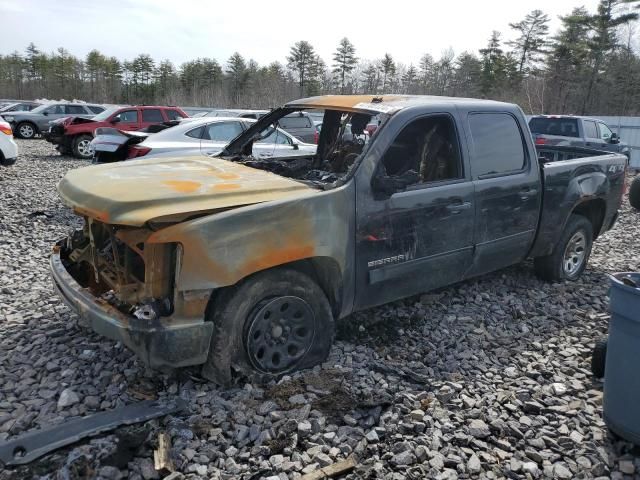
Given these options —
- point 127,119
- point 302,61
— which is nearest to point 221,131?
point 127,119

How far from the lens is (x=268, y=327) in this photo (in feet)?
11.0

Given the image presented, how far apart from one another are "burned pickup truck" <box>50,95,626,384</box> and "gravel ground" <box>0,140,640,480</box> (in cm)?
36

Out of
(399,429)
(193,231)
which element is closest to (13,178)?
(193,231)

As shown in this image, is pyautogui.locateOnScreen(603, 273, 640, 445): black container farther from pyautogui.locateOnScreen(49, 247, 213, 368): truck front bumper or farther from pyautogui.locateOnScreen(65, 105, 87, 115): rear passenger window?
pyautogui.locateOnScreen(65, 105, 87, 115): rear passenger window

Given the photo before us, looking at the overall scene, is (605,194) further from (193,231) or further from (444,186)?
(193,231)

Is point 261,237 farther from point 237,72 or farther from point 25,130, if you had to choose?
point 237,72

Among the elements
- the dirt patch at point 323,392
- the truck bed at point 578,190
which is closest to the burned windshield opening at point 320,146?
the dirt patch at point 323,392

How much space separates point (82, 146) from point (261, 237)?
49.8ft

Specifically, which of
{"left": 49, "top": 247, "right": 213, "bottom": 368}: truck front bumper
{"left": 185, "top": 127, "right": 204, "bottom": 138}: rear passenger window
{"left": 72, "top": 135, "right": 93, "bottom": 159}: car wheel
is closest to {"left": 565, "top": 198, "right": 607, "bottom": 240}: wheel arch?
{"left": 49, "top": 247, "right": 213, "bottom": 368}: truck front bumper

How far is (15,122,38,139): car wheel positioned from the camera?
22.7 meters

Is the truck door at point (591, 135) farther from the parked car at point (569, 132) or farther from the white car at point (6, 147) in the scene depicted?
the white car at point (6, 147)

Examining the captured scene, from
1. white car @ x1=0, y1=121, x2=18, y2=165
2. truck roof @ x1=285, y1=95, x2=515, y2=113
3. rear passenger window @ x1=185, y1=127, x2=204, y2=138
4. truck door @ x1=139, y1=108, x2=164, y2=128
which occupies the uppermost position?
truck roof @ x1=285, y1=95, x2=515, y2=113

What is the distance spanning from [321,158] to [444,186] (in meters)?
1.51

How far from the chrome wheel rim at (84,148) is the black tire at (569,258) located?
14.6m
